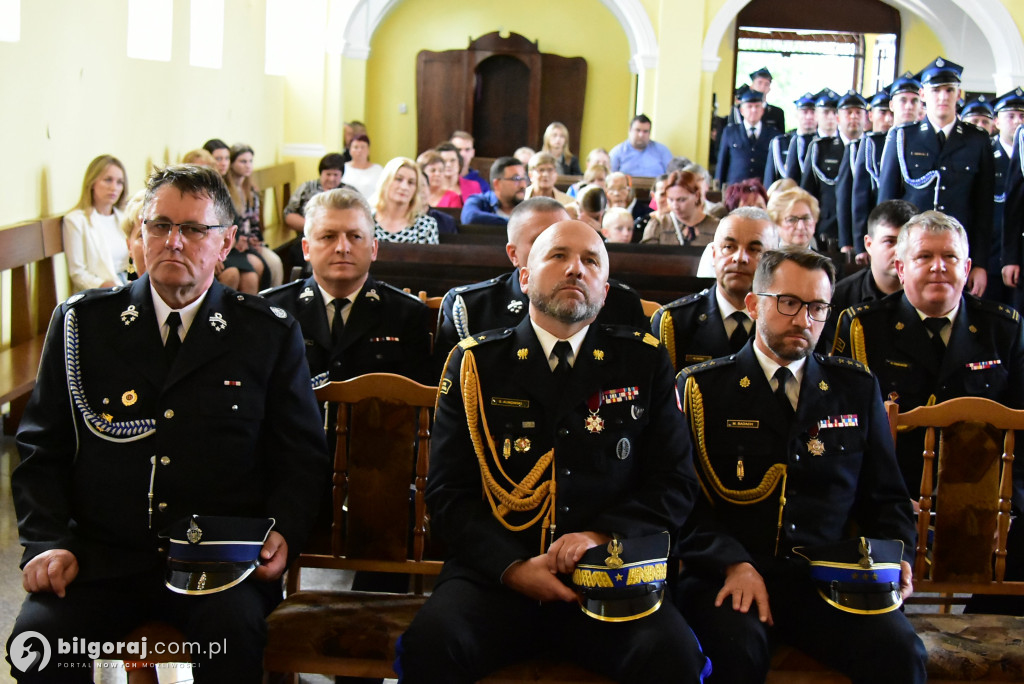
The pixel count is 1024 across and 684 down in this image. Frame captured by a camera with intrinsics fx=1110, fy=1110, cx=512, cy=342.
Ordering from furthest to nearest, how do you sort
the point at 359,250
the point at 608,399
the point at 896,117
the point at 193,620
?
the point at 896,117 < the point at 359,250 < the point at 608,399 < the point at 193,620

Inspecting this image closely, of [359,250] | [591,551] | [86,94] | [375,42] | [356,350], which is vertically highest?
[375,42]

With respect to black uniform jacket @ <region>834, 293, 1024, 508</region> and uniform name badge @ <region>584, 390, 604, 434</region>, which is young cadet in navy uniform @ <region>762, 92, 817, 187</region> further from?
uniform name badge @ <region>584, 390, 604, 434</region>

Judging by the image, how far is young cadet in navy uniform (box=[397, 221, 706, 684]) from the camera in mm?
2094

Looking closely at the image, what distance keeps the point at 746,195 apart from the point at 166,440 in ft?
14.9

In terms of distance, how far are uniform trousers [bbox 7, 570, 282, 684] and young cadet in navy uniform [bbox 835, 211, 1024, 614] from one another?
177cm

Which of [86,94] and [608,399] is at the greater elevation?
[86,94]

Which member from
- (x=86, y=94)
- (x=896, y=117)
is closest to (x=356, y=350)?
(x=86, y=94)

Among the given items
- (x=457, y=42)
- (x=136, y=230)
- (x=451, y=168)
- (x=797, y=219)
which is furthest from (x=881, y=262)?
(x=457, y=42)

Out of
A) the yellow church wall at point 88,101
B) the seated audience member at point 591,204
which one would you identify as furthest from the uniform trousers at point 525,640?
the seated audience member at point 591,204

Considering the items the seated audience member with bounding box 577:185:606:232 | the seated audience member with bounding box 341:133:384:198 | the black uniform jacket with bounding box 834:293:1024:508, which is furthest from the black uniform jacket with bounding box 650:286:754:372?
the seated audience member with bounding box 341:133:384:198

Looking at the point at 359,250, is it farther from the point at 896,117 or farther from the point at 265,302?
the point at 896,117

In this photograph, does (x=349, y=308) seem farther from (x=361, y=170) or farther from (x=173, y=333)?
(x=361, y=170)

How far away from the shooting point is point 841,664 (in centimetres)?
214

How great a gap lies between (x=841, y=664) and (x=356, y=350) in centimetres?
152
